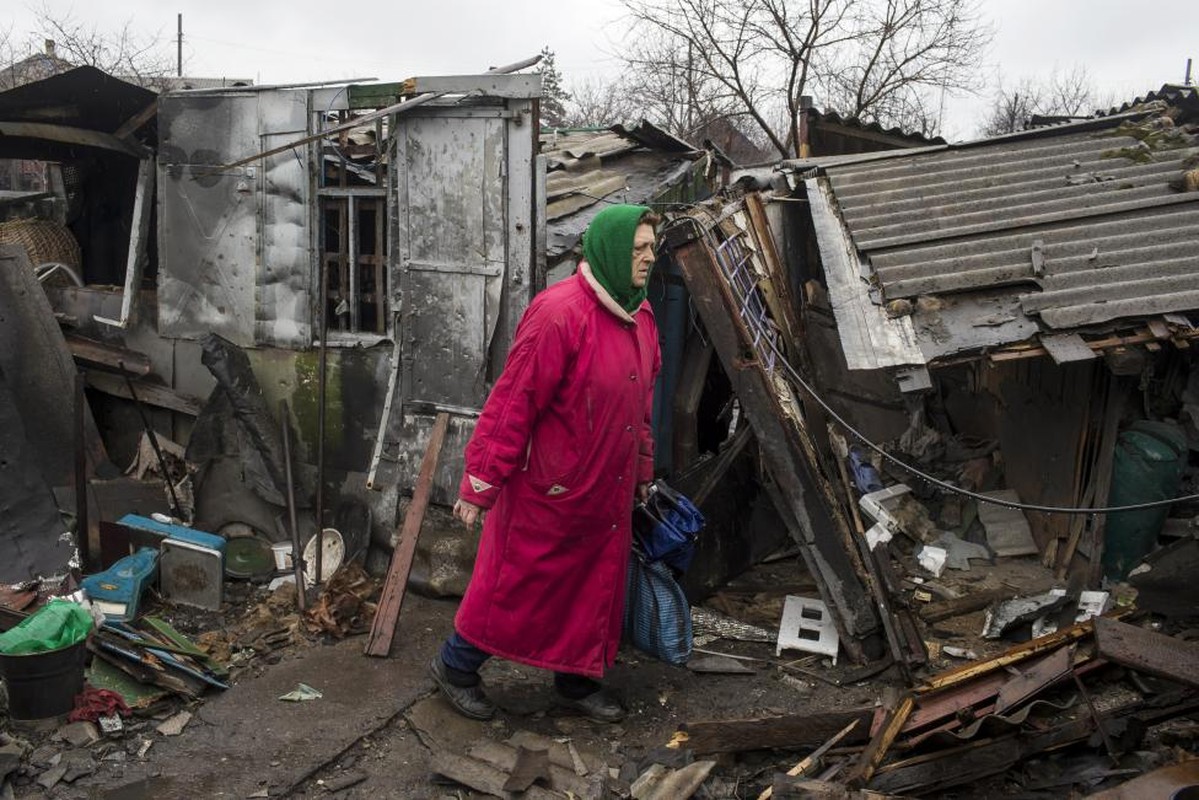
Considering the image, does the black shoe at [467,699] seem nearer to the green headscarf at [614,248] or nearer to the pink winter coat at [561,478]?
the pink winter coat at [561,478]

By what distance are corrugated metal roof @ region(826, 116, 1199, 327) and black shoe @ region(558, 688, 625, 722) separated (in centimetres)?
257

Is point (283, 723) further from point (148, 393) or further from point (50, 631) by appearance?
point (148, 393)

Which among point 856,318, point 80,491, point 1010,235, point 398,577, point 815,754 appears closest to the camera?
point 815,754

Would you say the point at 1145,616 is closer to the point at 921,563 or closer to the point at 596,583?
the point at 921,563

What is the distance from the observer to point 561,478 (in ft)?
14.0

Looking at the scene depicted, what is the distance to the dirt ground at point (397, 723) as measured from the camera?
425 cm

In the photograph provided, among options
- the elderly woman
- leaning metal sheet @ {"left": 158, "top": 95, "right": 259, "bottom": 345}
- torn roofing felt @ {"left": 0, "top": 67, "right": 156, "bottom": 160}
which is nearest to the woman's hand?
the elderly woman

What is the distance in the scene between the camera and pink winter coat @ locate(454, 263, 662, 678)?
415 cm

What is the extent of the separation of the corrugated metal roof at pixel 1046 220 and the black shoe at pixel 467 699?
2935 mm

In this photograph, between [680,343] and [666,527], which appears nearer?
[666,527]

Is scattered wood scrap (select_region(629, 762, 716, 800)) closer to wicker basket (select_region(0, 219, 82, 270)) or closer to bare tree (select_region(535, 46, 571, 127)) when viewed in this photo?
wicker basket (select_region(0, 219, 82, 270))

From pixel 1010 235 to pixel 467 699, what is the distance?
13.1 feet

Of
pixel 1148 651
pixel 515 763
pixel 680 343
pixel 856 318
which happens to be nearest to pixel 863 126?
pixel 680 343

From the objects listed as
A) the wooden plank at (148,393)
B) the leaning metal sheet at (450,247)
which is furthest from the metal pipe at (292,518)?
the leaning metal sheet at (450,247)
